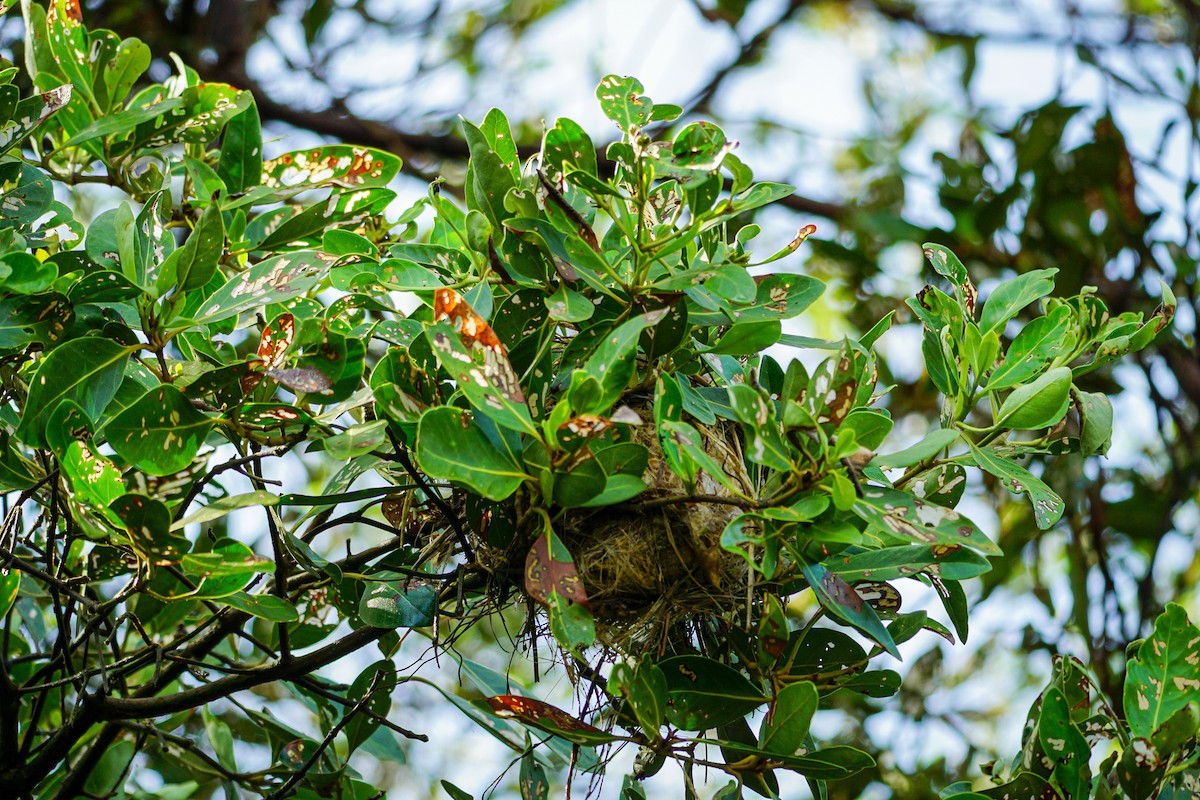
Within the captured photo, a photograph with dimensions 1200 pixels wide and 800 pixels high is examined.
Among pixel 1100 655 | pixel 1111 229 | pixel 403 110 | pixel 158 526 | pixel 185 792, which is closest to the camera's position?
pixel 158 526

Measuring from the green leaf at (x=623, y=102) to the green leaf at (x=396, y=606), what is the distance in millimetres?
399

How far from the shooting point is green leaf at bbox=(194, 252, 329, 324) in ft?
2.65

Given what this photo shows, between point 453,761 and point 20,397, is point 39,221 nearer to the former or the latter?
point 20,397

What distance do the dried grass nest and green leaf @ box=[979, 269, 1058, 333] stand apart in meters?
0.24

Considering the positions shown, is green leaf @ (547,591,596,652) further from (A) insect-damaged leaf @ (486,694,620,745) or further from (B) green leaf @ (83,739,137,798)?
(B) green leaf @ (83,739,137,798)

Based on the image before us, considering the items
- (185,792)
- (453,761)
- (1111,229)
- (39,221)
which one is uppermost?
(1111,229)

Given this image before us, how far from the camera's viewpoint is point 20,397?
0.97 m

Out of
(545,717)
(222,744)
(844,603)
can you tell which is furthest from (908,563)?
(222,744)

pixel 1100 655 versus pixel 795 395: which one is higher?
pixel 1100 655

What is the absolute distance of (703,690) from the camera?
84 cm

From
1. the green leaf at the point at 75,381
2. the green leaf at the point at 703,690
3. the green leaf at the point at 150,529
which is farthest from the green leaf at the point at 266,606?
the green leaf at the point at 703,690

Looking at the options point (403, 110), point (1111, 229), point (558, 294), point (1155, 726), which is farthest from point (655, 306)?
point (403, 110)

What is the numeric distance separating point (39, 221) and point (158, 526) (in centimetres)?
43

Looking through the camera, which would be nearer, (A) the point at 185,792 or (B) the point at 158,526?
(B) the point at 158,526
